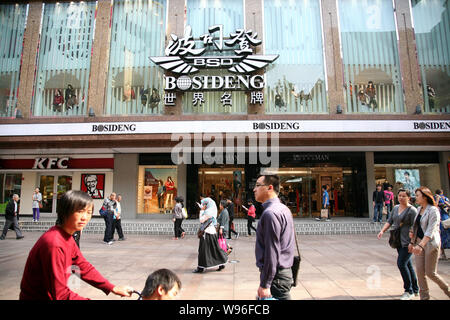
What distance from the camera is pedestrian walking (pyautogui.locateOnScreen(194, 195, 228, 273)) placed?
6.09 meters

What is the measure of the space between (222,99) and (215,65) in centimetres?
175

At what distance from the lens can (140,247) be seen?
909 centimetres

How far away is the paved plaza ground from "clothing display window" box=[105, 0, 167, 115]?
24.4 ft

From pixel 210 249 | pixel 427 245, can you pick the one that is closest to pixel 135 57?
pixel 210 249

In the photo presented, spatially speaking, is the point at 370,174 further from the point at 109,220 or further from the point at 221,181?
the point at 109,220

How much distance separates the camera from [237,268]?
6.45 meters

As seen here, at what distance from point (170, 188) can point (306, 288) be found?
11.9 meters

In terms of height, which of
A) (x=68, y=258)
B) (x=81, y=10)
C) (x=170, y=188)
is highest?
(x=81, y=10)

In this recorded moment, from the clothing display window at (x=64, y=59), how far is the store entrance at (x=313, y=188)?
40.4 feet

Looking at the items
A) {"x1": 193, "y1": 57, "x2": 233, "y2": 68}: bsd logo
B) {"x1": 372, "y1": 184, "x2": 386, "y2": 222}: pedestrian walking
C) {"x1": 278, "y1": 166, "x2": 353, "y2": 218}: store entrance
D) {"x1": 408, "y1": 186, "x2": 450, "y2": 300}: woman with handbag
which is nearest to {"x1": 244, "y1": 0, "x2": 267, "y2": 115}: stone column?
{"x1": 193, "y1": 57, "x2": 233, "y2": 68}: bsd logo

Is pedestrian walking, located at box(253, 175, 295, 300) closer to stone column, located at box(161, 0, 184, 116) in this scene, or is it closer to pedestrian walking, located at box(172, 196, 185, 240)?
pedestrian walking, located at box(172, 196, 185, 240)

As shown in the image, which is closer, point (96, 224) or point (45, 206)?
point (96, 224)

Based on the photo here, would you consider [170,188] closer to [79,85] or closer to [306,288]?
[79,85]
